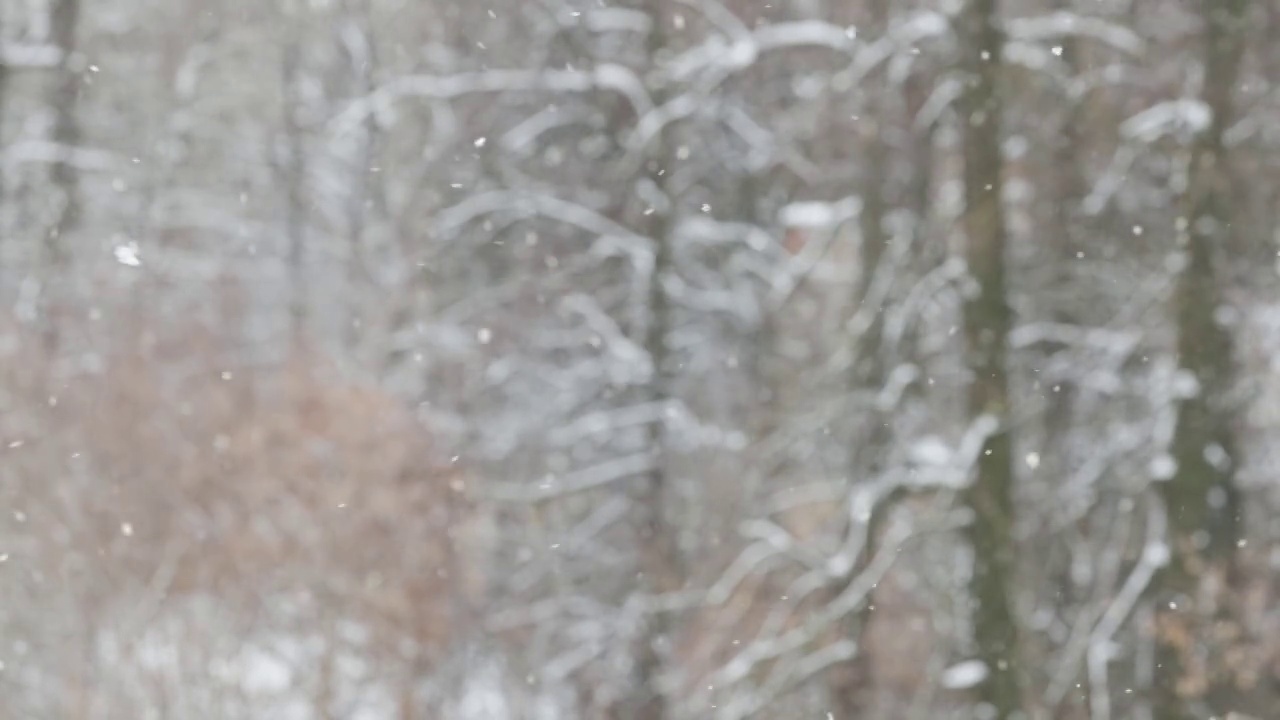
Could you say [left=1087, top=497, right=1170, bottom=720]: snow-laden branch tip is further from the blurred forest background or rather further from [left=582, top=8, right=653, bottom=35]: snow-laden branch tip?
[left=582, top=8, right=653, bottom=35]: snow-laden branch tip

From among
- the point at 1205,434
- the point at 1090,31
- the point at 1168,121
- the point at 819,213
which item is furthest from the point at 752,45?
the point at 1205,434

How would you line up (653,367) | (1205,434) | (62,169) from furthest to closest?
1. (62,169)
2. (653,367)
3. (1205,434)

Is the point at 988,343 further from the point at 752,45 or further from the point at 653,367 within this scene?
the point at 752,45

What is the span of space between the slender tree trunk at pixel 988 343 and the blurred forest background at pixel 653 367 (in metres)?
0.01

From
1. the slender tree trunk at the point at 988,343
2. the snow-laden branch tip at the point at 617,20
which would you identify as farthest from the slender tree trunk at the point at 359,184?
the slender tree trunk at the point at 988,343

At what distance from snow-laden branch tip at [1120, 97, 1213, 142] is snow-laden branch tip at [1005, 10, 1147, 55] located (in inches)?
7.0

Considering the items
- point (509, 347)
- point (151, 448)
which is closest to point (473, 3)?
point (509, 347)

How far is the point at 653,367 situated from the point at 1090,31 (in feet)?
5.18

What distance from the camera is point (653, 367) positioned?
3227 mm

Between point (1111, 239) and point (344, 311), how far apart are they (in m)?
2.24

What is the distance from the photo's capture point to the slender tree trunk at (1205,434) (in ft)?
10.2

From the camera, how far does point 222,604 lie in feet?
10.7

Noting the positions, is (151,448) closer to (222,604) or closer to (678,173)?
(222,604)

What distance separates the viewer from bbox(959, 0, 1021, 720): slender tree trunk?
314 cm
